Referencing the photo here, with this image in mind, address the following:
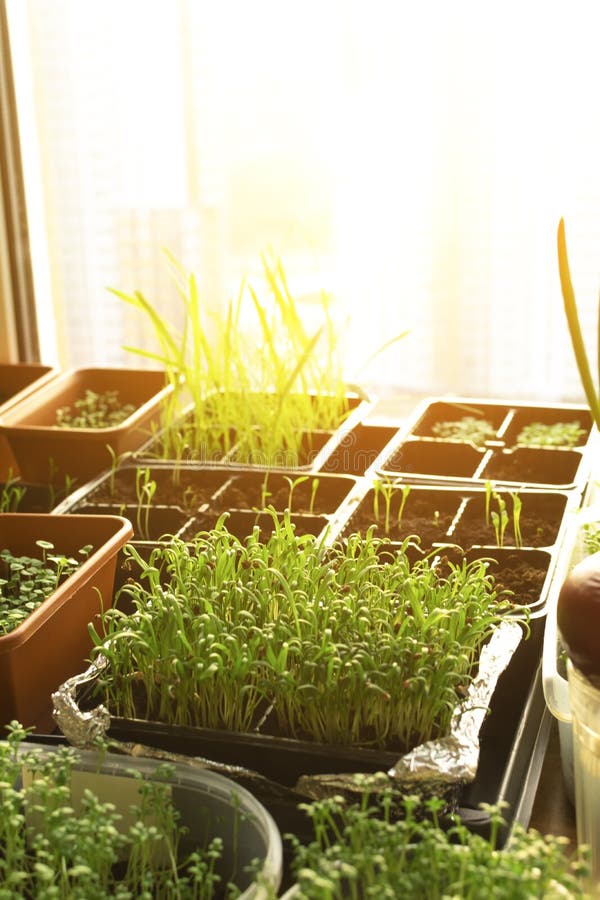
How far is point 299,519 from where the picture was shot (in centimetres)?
158

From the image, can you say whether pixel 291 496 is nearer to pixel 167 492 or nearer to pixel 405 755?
pixel 167 492

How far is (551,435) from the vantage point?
198cm

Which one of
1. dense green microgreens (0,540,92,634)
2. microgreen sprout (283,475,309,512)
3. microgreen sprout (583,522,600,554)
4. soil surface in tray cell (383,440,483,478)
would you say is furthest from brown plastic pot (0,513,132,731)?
soil surface in tray cell (383,440,483,478)

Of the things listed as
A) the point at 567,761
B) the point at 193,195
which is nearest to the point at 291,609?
the point at 567,761

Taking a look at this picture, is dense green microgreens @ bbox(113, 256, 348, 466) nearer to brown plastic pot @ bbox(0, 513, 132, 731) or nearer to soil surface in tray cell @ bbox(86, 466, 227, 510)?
soil surface in tray cell @ bbox(86, 466, 227, 510)

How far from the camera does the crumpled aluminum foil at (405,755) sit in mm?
996

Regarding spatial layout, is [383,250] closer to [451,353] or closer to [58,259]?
[451,353]

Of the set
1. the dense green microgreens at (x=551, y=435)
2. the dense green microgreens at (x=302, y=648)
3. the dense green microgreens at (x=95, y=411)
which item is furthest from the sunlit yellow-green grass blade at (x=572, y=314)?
the dense green microgreens at (x=95, y=411)

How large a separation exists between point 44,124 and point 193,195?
383mm

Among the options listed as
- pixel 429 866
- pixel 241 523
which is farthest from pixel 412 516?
pixel 429 866

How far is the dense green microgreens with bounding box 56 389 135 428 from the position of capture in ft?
6.75

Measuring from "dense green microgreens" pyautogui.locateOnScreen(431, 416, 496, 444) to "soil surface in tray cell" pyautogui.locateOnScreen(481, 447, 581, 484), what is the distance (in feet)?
0.30

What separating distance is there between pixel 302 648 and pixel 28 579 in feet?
1.44

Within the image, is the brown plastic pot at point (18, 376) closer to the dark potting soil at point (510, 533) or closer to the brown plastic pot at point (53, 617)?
the brown plastic pot at point (53, 617)
